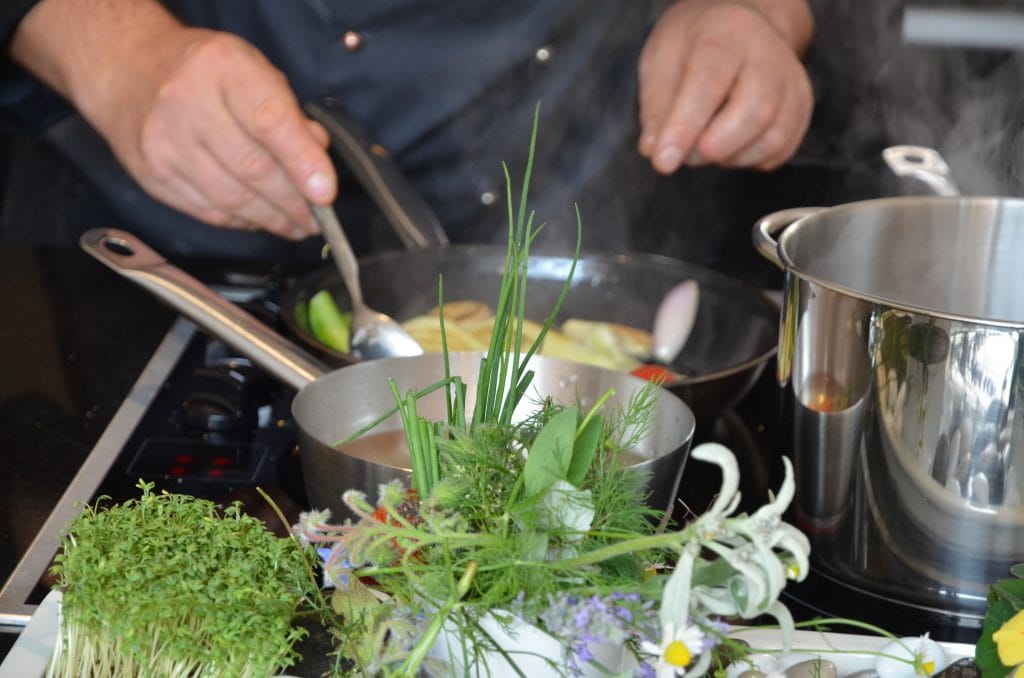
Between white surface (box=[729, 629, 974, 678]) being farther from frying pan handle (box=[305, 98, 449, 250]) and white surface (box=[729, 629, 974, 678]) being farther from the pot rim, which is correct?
frying pan handle (box=[305, 98, 449, 250])

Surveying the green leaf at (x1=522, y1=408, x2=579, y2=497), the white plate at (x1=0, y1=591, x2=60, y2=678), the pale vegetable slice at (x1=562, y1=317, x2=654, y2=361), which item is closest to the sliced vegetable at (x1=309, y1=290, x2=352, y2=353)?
the pale vegetable slice at (x1=562, y1=317, x2=654, y2=361)

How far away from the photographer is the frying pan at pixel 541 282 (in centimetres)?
102

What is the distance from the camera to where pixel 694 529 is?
0.40 m

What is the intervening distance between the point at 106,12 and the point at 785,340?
2.65 ft

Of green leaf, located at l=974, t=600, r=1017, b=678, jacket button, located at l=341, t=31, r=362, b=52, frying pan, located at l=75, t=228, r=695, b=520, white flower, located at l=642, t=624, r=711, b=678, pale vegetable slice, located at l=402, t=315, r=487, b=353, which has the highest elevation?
jacket button, located at l=341, t=31, r=362, b=52

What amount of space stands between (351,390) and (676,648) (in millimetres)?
376

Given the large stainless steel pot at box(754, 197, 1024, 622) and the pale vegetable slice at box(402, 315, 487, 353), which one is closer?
the large stainless steel pot at box(754, 197, 1024, 622)

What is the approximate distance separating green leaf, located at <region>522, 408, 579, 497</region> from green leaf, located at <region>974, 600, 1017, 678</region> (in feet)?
0.80

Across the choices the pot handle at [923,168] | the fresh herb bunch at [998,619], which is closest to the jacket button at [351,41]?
the pot handle at [923,168]

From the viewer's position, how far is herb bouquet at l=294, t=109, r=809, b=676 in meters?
0.40

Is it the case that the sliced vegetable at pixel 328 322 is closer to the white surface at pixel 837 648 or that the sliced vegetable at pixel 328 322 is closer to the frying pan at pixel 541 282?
the frying pan at pixel 541 282

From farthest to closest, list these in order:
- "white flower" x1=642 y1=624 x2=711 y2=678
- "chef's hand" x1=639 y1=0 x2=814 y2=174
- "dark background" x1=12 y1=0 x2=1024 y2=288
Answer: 1. "dark background" x1=12 y1=0 x2=1024 y2=288
2. "chef's hand" x1=639 y1=0 x2=814 y2=174
3. "white flower" x1=642 y1=624 x2=711 y2=678

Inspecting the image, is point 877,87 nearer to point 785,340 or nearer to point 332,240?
point 332,240

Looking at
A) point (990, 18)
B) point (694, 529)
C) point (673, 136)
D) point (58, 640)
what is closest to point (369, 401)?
point (58, 640)
